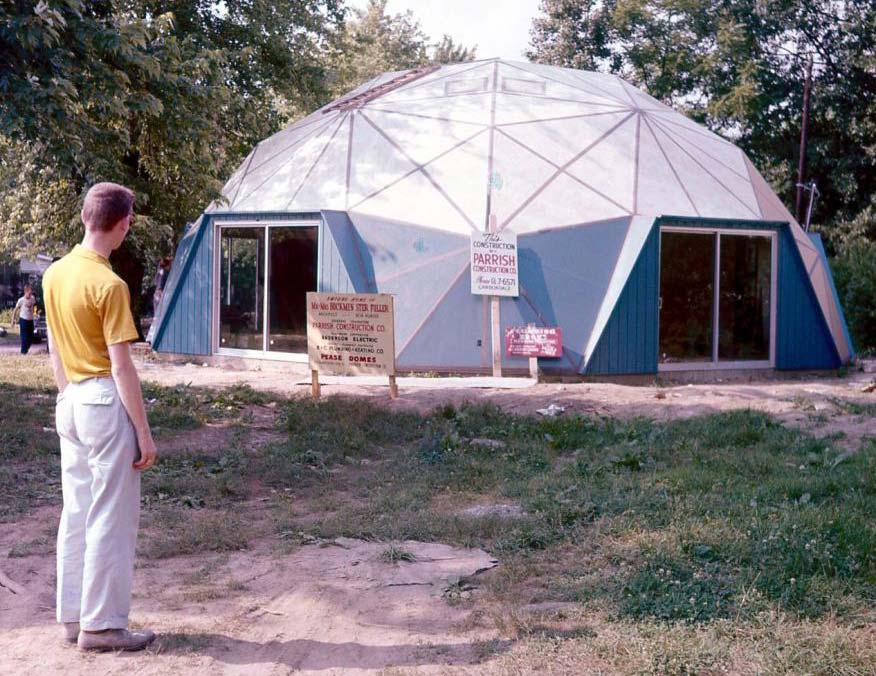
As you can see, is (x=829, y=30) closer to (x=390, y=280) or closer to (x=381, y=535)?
(x=390, y=280)

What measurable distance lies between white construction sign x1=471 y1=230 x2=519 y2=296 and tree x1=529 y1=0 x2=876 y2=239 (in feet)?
49.4

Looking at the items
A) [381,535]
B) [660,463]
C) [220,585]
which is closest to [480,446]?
[660,463]

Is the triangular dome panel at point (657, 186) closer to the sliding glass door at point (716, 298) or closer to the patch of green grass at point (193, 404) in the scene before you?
the sliding glass door at point (716, 298)

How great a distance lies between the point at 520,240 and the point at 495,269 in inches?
25.5

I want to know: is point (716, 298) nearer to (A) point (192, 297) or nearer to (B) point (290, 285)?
(B) point (290, 285)

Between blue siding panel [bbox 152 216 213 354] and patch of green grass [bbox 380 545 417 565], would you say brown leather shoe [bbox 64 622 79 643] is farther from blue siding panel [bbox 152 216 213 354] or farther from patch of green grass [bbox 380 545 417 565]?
blue siding panel [bbox 152 216 213 354]

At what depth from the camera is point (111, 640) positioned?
160 inches

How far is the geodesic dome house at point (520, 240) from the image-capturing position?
44.1ft

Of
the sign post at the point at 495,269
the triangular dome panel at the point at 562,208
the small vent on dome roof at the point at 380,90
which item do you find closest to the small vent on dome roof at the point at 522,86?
the small vent on dome roof at the point at 380,90

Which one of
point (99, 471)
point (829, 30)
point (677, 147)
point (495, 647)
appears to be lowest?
point (495, 647)

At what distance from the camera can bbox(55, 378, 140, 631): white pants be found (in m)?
3.99

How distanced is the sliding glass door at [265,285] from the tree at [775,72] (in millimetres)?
15468

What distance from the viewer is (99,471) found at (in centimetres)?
401

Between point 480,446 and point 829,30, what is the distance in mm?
23212
